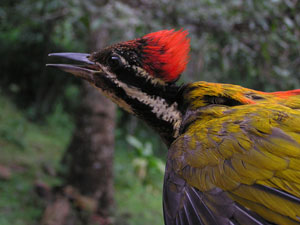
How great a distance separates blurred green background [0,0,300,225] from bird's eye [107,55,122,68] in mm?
1152

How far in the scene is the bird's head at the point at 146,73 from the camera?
6.93 ft

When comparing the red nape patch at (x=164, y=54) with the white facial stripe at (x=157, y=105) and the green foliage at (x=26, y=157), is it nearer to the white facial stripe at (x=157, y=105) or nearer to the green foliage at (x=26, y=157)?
the white facial stripe at (x=157, y=105)

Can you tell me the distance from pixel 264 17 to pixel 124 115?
1007cm

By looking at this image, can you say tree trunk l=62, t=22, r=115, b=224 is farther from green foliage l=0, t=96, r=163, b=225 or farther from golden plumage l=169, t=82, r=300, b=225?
golden plumage l=169, t=82, r=300, b=225

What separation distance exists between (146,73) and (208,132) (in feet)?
1.95

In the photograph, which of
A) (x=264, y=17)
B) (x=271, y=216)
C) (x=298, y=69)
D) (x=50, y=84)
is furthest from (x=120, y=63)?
(x=50, y=84)

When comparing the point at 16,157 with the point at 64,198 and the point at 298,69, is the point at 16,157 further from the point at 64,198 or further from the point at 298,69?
the point at 298,69

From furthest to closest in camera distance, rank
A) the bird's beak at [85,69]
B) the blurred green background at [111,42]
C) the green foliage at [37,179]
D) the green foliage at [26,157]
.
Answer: the green foliage at [37,179]
the green foliage at [26,157]
the blurred green background at [111,42]
the bird's beak at [85,69]

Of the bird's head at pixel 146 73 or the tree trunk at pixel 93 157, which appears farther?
the tree trunk at pixel 93 157

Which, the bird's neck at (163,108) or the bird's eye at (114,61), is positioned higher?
the bird's eye at (114,61)

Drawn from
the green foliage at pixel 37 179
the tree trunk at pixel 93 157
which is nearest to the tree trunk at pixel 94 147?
the tree trunk at pixel 93 157

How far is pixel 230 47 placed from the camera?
465cm

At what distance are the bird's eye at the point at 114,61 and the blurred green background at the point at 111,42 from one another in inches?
45.4

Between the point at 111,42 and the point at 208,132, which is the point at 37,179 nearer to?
the point at 111,42
